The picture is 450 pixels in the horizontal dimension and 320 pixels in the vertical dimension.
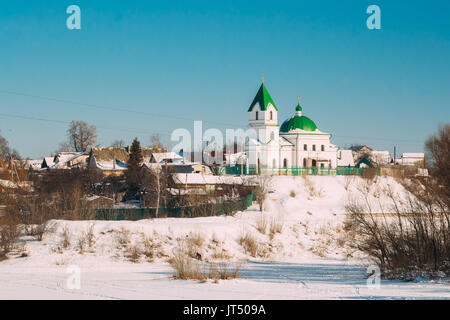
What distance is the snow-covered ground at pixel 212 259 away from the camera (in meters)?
12.1

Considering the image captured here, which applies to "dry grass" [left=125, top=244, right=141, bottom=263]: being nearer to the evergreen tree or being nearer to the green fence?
the green fence

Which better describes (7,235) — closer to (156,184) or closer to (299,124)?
(156,184)

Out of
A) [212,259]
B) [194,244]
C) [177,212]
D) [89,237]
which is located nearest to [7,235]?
[89,237]

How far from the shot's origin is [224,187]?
40.6 metres

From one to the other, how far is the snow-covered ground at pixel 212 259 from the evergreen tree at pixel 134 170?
1361 centimetres

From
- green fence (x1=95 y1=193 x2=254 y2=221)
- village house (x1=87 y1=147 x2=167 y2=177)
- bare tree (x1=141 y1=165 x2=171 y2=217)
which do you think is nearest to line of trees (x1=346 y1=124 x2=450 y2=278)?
green fence (x1=95 y1=193 x2=254 y2=221)

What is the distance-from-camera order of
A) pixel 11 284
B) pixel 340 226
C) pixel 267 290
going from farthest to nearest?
1. pixel 340 226
2. pixel 11 284
3. pixel 267 290

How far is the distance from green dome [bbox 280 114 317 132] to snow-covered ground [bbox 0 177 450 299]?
1956 cm

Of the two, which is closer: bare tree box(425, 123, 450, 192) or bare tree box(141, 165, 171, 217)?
bare tree box(425, 123, 450, 192)

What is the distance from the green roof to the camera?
2201 inches
